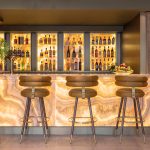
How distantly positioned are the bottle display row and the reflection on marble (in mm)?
3425

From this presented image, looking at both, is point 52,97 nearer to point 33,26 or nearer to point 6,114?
point 6,114

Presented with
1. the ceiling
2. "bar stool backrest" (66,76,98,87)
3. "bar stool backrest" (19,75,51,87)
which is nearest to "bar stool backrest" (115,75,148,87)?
"bar stool backrest" (66,76,98,87)

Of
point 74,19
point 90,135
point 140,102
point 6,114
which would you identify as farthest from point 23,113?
point 74,19

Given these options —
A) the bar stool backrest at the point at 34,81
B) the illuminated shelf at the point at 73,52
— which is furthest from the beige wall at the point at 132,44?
the bar stool backrest at the point at 34,81

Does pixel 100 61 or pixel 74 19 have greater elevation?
pixel 74 19

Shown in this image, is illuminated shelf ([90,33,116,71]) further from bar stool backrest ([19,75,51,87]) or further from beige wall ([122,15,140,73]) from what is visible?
bar stool backrest ([19,75,51,87])

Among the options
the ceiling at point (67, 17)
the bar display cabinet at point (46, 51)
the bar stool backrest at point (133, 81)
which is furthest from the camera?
the bar display cabinet at point (46, 51)

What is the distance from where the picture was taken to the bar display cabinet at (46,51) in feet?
29.8

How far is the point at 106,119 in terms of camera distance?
570 cm

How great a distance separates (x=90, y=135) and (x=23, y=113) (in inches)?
44.4

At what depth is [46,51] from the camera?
9133 mm

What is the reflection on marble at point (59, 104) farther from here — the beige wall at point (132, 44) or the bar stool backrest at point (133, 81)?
the beige wall at point (132, 44)

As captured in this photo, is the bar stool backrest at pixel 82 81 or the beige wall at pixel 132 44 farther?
the beige wall at pixel 132 44

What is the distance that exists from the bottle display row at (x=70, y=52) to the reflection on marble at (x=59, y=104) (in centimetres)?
343
